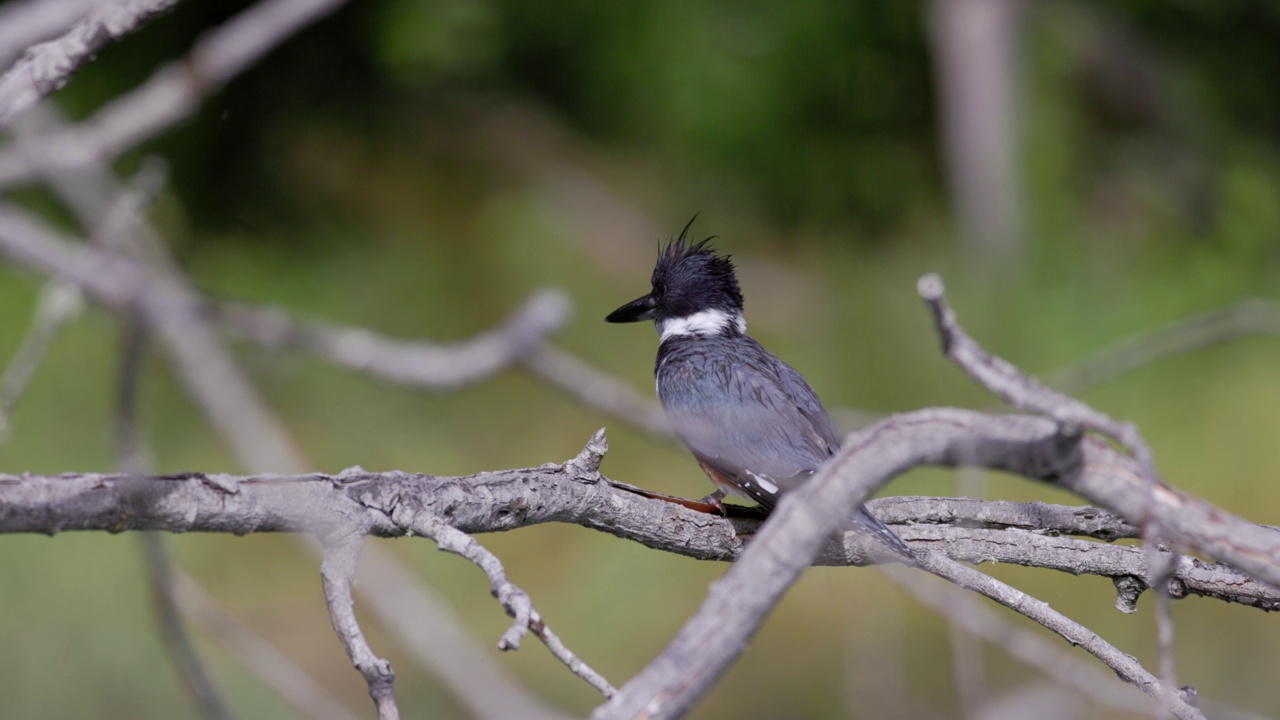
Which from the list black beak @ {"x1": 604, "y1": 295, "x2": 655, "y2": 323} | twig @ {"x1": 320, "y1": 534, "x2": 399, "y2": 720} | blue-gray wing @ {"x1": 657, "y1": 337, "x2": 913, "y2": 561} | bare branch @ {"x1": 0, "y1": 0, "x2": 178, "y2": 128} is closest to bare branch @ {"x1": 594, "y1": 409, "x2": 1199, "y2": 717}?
twig @ {"x1": 320, "y1": 534, "x2": 399, "y2": 720}

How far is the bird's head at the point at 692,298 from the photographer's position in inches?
118

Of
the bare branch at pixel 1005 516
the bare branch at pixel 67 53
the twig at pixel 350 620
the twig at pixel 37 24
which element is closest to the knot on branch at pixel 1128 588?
the bare branch at pixel 1005 516

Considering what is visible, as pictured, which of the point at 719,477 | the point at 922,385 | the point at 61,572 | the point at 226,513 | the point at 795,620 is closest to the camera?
the point at 226,513

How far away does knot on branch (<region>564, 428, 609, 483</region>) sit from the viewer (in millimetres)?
1654

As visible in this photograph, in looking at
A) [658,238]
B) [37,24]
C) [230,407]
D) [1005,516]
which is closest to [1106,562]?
[1005,516]

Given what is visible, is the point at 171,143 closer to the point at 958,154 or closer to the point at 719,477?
the point at 958,154

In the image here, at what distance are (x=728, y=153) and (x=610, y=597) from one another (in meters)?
2.70

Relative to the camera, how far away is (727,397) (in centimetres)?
250

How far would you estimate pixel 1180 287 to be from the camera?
6137 millimetres

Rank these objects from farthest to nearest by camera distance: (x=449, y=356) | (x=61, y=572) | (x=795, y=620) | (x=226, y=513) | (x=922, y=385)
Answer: (x=922, y=385), (x=795, y=620), (x=61, y=572), (x=449, y=356), (x=226, y=513)

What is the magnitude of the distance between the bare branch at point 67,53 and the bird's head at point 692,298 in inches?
61.4

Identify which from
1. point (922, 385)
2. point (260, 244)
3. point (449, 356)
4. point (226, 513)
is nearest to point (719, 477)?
point (449, 356)

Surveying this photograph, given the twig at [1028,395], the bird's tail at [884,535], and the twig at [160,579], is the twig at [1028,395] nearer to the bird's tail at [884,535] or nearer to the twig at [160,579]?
the bird's tail at [884,535]

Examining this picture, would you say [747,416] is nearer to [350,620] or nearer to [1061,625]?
[1061,625]
